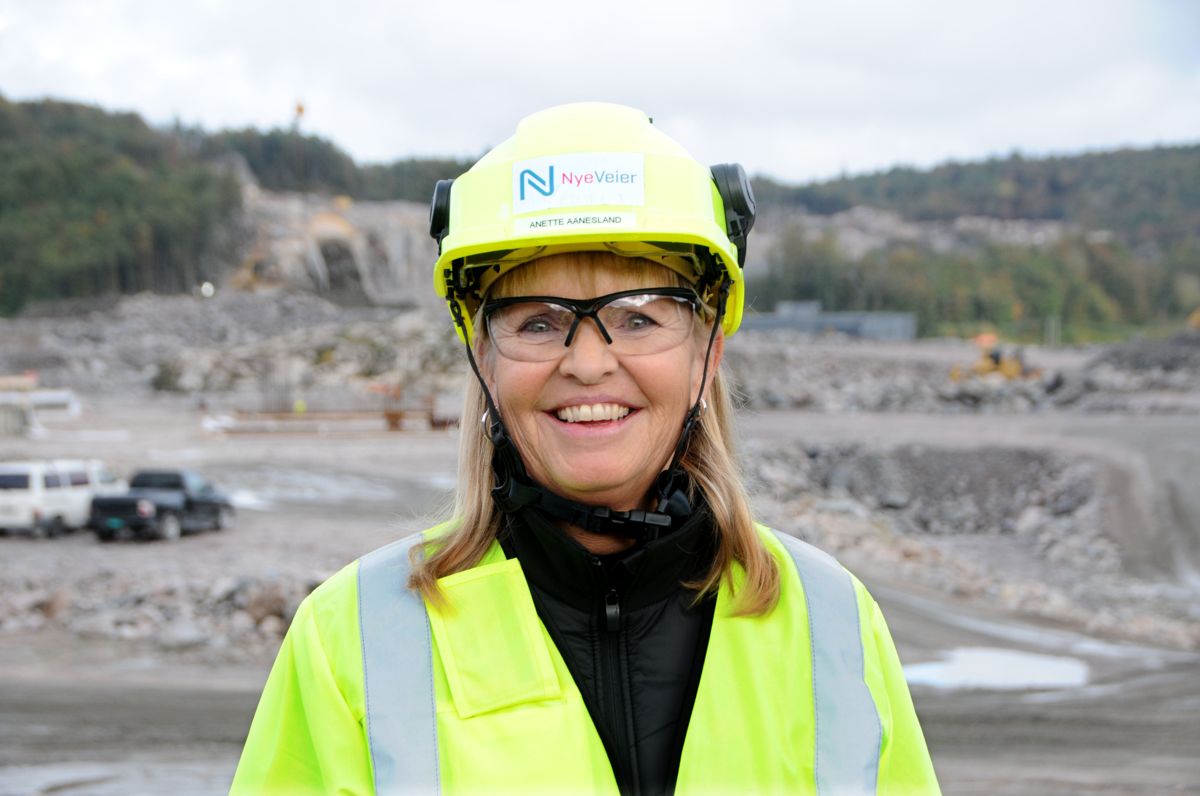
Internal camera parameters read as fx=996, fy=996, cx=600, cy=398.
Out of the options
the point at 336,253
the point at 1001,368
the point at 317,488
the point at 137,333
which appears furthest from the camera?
the point at 336,253

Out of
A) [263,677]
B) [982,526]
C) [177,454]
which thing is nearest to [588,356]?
[263,677]

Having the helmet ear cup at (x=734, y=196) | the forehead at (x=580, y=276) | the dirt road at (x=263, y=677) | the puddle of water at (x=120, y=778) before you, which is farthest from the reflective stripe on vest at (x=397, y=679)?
the puddle of water at (x=120, y=778)

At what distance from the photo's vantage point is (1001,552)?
651 inches

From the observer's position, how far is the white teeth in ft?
6.12

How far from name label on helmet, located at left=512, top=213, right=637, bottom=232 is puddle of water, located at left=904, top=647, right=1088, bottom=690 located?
24.9 ft

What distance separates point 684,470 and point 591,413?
0.31 m

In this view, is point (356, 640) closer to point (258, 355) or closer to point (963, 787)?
point (963, 787)

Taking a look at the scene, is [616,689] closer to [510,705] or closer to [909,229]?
[510,705]

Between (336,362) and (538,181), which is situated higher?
(538,181)

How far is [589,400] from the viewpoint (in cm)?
186

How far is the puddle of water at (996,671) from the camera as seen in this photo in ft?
28.8

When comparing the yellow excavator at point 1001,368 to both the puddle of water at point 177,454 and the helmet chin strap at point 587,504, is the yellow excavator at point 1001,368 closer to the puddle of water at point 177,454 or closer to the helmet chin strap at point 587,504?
the puddle of water at point 177,454

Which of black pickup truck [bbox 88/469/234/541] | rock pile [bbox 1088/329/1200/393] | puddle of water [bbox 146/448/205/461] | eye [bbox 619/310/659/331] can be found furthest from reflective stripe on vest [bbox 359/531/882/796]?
rock pile [bbox 1088/329/1200/393]

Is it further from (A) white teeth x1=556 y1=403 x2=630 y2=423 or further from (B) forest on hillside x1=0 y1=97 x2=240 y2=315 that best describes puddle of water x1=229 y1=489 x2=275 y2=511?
(B) forest on hillside x1=0 y1=97 x2=240 y2=315
